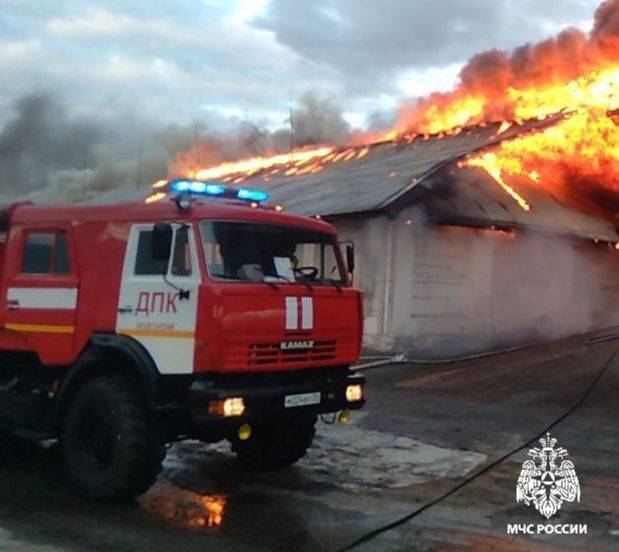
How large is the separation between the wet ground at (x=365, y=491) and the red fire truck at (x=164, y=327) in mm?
539

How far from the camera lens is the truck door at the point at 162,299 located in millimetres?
6211

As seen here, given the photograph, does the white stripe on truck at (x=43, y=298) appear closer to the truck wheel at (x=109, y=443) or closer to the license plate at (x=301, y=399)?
the truck wheel at (x=109, y=443)

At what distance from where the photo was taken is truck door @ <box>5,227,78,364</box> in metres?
6.98

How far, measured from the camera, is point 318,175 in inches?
784

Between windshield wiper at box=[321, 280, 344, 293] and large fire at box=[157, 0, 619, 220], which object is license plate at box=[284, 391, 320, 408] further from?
large fire at box=[157, 0, 619, 220]

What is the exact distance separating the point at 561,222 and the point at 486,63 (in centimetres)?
682

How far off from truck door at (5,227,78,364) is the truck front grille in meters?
1.75

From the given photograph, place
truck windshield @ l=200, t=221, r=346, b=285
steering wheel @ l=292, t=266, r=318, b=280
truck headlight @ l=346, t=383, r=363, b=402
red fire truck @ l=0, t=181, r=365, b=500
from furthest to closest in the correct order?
1. truck headlight @ l=346, t=383, r=363, b=402
2. steering wheel @ l=292, t=266, r=318, b=280
3. truck windshield @ l=200, t=221, r=346, b=285
4. red fire truck @ l=0, t=181, r=365, b=500

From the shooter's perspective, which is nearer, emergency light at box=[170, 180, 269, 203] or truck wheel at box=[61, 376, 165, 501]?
truck wheel at box=[61, 376, 165, 501]

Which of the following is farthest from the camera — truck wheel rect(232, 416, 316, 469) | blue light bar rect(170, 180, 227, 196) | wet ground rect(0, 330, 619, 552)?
truck wheel rect(232, 416, 316, 469)

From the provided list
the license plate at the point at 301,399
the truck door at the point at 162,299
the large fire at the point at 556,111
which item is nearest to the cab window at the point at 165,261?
the truck door at the point at 162,299

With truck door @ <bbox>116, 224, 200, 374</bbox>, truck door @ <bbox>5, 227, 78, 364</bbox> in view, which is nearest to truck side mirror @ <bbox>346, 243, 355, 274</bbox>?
truck door @ <bbox>116, 224, 200, 374</bbox>

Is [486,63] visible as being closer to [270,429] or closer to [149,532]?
[270,429]

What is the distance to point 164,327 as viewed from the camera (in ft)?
20.7
